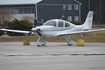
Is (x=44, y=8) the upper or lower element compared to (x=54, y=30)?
upper

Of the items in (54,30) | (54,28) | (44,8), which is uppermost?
(44,8)

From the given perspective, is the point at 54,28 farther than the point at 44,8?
No

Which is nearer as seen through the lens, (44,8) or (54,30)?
(54,30)

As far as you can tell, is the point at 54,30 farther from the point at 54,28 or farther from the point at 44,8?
the point at 44,8

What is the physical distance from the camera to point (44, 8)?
79.1 m

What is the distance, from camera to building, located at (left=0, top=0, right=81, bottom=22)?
7719 centimetres

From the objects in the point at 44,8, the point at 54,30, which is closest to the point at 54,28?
the point at 54,30

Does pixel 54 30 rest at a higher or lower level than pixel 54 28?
lower

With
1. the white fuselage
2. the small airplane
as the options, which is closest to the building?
the white fuselage

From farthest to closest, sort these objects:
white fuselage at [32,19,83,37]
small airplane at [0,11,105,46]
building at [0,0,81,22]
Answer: building at [0,0,81,22] → white fuselage at [32,19,83,37] → small airplane at [0,11,105,46]

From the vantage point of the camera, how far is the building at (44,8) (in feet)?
253

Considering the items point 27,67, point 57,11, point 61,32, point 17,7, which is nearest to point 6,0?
point 17,7

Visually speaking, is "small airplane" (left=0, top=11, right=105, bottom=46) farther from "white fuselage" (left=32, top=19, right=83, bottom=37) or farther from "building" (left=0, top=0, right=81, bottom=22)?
"building" (left=0, top=0, right=81, bottom=22)

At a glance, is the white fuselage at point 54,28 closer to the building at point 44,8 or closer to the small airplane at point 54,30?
the small airplane at point 54,30
